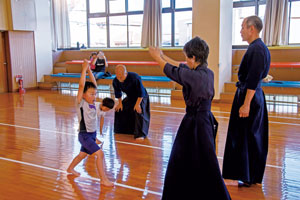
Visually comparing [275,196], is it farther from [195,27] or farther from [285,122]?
[195,27]

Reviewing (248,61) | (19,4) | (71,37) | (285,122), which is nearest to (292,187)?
(248,61)

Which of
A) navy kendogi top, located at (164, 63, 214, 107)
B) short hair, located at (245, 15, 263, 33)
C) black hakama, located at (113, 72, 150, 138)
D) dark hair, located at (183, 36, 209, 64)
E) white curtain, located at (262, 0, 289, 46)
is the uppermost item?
white curtain, located at (262, 0, 289, 46)

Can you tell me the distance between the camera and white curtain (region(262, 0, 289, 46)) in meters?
8.59

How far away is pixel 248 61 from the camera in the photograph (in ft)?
9.18

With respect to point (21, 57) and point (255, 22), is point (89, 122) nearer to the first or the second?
point (255, 22)

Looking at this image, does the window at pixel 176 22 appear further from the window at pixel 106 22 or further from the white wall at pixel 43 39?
the white wall at pixel 43 39

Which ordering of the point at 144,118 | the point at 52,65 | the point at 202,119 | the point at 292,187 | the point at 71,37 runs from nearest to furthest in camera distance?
the point at 202,119, the point at 292,187, the point at 144,118, the point at 52,65, the point at 71,37

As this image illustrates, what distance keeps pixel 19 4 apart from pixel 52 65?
2.50 metres

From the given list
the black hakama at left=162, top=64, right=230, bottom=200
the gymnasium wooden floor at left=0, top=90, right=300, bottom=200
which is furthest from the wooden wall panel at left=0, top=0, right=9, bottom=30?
the black hakama at left=162, top=64, right=230, bottom=200

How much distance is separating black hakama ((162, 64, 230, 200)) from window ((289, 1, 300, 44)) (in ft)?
25.5

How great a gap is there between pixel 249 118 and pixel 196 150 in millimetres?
890

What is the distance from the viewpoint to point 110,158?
3.99 m

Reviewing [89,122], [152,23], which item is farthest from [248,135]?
[152,23]

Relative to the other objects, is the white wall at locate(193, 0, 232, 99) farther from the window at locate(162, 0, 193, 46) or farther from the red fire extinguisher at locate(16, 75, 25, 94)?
the red fire extinguisher at locate(16, 75, 25, 94)
